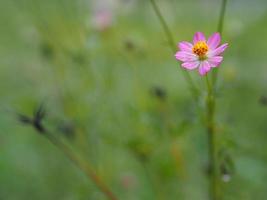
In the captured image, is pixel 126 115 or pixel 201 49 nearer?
pixel 201 49

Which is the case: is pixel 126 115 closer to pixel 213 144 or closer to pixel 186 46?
pixel 213 144

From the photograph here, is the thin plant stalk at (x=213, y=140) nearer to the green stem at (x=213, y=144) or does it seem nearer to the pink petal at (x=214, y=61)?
the green stem at (x=213, y=144)

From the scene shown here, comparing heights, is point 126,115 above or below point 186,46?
above

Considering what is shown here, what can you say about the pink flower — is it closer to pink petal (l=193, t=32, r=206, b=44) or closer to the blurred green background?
pink petal (l=193, t=32, r=206, b=44)

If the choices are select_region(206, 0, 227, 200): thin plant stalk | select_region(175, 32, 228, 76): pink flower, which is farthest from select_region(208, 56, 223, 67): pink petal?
select_region(206, 0, 227, 200): thin plant stalk

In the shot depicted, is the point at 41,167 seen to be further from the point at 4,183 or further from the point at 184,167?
the point at 184,167

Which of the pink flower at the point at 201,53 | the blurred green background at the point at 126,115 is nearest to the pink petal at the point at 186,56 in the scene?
the pink flower at the point at 201,53

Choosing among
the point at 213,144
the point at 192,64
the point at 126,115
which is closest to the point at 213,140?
the point at 213,144
